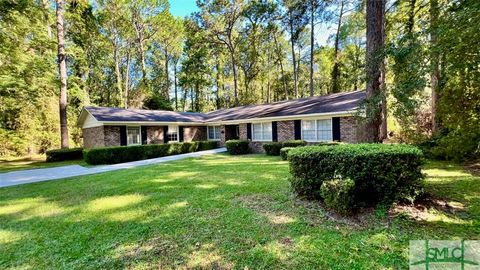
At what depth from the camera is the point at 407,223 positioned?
147 inches

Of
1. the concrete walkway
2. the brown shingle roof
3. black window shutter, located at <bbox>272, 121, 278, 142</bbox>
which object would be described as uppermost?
the brown shingle roof

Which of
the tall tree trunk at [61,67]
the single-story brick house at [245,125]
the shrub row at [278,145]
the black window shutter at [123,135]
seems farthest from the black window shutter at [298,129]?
the tall tree trunk at [61,67]

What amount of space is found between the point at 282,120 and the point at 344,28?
1296 centimetres

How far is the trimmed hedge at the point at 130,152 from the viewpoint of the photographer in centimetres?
1273

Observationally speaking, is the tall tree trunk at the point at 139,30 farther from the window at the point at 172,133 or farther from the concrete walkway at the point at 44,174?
the concrete walkway at the point at 44,174

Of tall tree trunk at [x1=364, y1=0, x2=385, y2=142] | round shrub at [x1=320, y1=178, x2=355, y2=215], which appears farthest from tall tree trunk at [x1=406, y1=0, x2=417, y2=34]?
round shrub at [x1=320, y1=178, x2=355, y2=215]

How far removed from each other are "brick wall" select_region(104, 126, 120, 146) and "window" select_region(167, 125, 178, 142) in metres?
3.56

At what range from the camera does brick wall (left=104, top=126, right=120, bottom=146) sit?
48.5ft

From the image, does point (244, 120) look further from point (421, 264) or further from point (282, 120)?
point (421, 264)

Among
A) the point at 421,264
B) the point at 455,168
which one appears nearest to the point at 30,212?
the point at 421,264

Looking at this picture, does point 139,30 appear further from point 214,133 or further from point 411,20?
point 411,20

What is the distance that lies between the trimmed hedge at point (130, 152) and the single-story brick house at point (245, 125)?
1.99 metres

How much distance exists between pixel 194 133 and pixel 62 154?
884cm

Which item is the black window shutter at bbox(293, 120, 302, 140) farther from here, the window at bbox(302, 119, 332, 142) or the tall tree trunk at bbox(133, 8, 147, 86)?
the tall tree trunk at bbox(133, 8, 147, 86)
